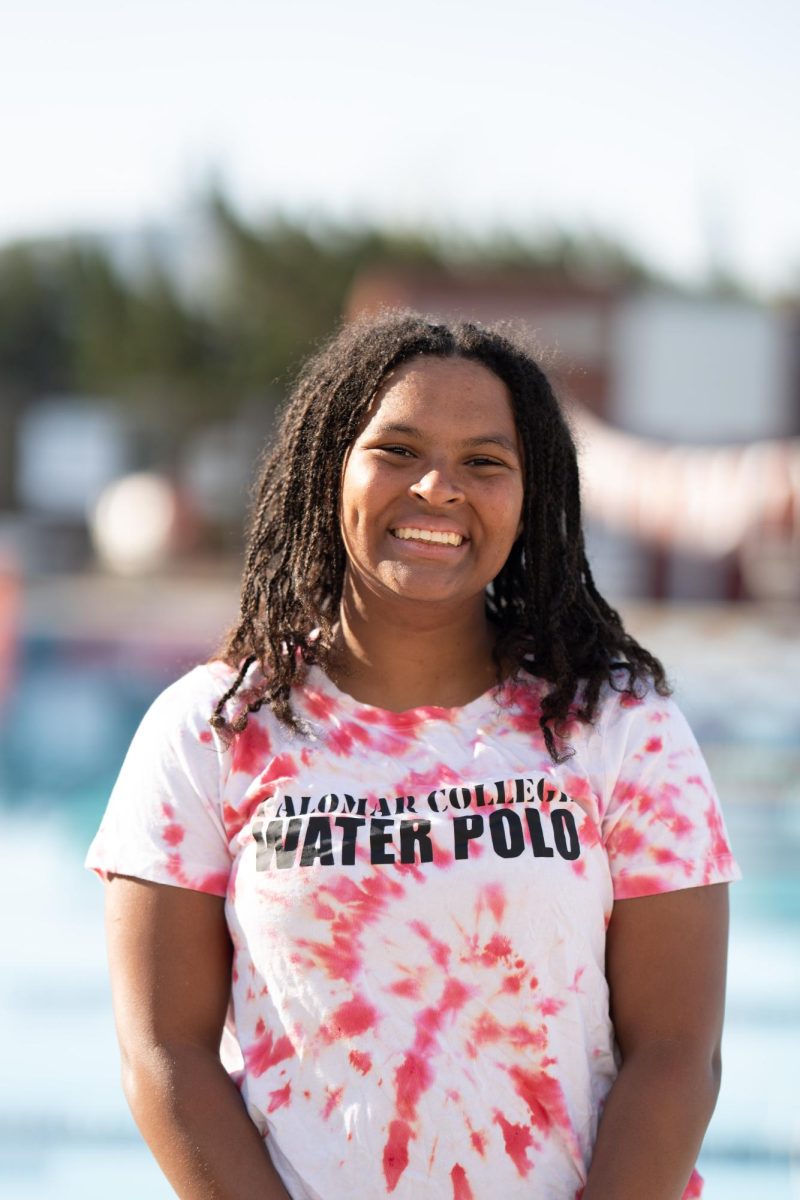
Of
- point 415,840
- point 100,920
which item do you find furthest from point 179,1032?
point 100,920

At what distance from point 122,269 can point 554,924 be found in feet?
92.6

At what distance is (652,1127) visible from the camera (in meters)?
1.47

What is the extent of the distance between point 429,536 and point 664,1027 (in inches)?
23.1

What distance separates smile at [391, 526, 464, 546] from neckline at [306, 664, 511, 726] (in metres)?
0.18

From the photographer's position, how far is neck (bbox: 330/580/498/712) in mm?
1661

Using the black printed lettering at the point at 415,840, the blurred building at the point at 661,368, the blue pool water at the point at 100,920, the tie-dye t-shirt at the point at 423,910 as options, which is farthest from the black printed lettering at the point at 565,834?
the blurred building at the point at 661,368

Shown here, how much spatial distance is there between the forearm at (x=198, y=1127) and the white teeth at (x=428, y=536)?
603 mm

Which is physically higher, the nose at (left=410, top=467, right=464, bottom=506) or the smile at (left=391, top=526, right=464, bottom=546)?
the nose at (left=410, top=467, right=464, bottom=506)

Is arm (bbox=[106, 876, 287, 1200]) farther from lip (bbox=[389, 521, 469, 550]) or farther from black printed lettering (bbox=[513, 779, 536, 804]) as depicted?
lip (bbox=[389, 521, 469, 550])

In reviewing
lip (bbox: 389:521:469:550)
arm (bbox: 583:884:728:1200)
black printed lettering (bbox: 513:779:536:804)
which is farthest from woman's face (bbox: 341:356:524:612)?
arm (bbox: 583:884:728:1200)

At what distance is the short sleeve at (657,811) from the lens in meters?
1.52

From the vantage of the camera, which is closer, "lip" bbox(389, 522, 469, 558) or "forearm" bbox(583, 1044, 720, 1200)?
"forearm" bbox(583, 1044, 720, 1200)

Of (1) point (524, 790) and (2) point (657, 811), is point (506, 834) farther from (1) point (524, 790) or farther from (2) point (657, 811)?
(2) point (657, 811)

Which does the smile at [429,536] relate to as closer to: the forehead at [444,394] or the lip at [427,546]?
the lip at [427,546]
